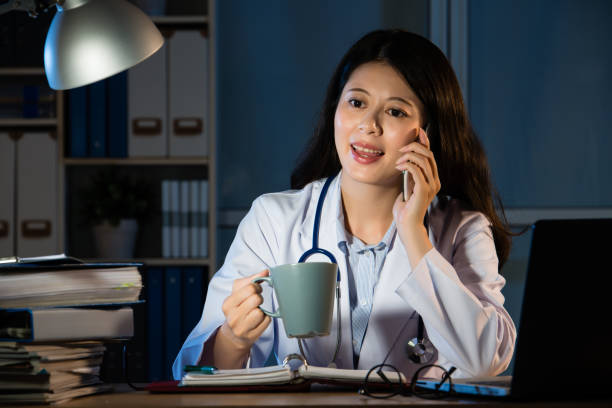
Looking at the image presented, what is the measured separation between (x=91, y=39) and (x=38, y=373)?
57cm

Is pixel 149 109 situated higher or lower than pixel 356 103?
higher

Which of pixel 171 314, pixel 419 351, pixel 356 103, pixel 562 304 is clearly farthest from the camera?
pixel 171 314

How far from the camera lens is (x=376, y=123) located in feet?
5.27

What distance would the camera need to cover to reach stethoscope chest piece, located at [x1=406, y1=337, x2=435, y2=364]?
1438 mm

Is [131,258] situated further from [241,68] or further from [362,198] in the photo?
[362,198]

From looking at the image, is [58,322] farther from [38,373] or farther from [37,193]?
[37,193]

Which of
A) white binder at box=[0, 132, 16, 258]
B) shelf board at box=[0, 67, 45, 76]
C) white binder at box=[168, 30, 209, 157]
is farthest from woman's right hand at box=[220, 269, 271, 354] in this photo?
shelf board at box=[0, 67, 45, 76]

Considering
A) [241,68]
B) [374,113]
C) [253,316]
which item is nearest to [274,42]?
[241,68]

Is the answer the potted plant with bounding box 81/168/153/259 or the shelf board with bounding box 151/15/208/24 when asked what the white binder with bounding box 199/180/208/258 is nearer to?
the potted plant with bounding box 81/168/153/259

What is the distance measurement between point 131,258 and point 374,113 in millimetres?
1685

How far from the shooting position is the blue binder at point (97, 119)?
2.90m

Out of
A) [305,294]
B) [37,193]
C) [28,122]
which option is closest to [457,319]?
[305,294]

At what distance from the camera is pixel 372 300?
1.52m

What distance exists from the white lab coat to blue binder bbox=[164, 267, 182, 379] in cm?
128
